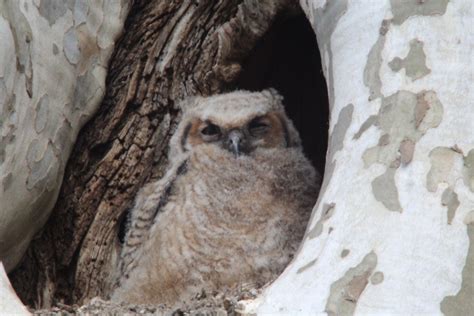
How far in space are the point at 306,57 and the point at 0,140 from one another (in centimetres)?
191

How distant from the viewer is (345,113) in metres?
2.71

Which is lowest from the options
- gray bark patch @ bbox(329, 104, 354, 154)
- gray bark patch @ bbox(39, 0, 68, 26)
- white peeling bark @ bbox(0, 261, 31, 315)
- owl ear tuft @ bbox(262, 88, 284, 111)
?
white peeling bark @ bbox(0, 261, 31, 315)

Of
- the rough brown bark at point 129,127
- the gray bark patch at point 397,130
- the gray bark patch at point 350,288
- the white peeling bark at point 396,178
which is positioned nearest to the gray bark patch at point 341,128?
the white peeling bark at point 396,178

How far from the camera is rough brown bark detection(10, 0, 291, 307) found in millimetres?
A: 3898

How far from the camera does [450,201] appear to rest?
237 centimetres

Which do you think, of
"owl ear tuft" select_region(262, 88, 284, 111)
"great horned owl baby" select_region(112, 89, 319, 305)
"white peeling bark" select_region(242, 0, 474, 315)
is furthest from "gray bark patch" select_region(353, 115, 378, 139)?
"owl ear tuft" select_region(262, 88, 284, 111)

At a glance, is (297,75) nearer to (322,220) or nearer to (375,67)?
(375,67)

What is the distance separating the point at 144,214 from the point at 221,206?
37 cm

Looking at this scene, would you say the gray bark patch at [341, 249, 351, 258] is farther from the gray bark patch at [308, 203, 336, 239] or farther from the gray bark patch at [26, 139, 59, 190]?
Result: the gray bark patch at [26, 139, 59, 190]

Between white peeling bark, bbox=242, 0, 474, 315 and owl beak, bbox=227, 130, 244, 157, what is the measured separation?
0.95 m

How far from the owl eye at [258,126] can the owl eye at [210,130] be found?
0.43 feet

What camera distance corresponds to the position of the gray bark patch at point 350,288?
2.25 meters

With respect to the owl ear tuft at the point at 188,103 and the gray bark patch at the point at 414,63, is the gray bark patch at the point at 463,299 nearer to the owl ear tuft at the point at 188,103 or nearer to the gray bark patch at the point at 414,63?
the gray bark patch at the point at 414,63

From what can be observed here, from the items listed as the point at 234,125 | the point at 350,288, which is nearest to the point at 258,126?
the point at 234,125
